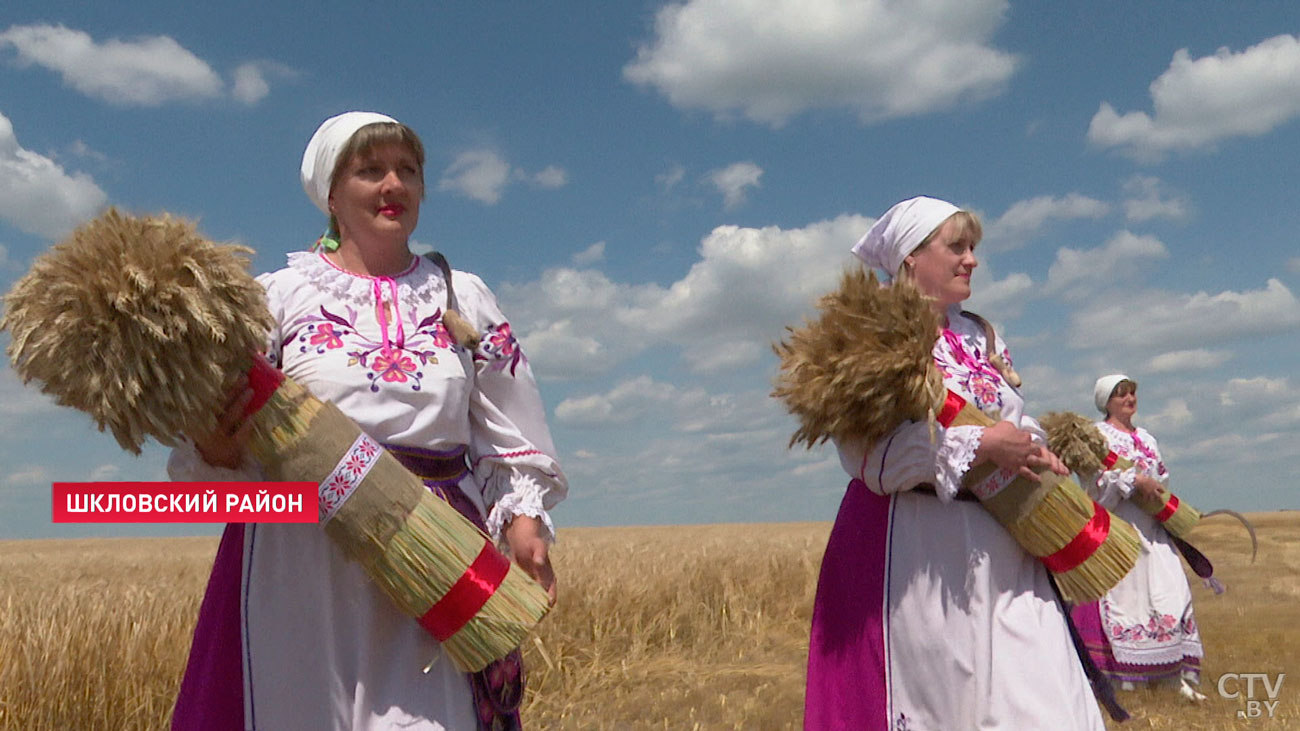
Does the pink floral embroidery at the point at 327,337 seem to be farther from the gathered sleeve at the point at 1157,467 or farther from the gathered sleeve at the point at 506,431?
the gathered sleeve at the point at 1157,467

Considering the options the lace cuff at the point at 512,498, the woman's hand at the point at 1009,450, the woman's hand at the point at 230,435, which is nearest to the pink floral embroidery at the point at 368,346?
the woman's hand at the point at 230,435

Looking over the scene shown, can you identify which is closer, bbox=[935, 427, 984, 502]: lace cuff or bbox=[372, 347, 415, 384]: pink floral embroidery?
bbox=[372, 347, 415, 384]: pink floral embroidery

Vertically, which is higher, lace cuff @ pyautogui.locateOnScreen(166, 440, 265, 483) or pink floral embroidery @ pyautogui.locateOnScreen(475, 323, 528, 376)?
pink floral embroidery @ pyautogui.locateOnScreen(475, 323, 528, 376)

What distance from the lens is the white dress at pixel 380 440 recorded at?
102 inches

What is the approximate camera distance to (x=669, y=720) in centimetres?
651

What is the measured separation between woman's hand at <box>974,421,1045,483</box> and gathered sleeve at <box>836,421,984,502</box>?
0.04 meters

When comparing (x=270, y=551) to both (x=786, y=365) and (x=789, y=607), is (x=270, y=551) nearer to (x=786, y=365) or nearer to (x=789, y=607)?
(x=786, y=365)

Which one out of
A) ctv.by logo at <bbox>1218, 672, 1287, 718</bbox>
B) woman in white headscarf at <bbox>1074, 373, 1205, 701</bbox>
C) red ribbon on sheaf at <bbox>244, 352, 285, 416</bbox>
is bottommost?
ctv.by logo at <bbox>1218, 672, 1287, 718</bbox>

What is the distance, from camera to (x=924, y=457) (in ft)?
11.5

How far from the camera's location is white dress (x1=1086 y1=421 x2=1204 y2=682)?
24.6ft

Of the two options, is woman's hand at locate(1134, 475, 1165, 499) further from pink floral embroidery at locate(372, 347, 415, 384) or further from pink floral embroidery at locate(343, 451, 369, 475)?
pink floral embroidery at locate(343, 451, 369, 475)

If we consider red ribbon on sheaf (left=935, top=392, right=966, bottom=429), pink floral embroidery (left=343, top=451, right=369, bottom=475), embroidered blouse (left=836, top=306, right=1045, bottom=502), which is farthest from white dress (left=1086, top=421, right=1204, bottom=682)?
pink floral embroidery (left=343, top=451, right=369, bottom=475)

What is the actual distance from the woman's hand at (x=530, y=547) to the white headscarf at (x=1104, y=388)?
6.87 m

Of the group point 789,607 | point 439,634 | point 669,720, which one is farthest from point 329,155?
point 789,607
